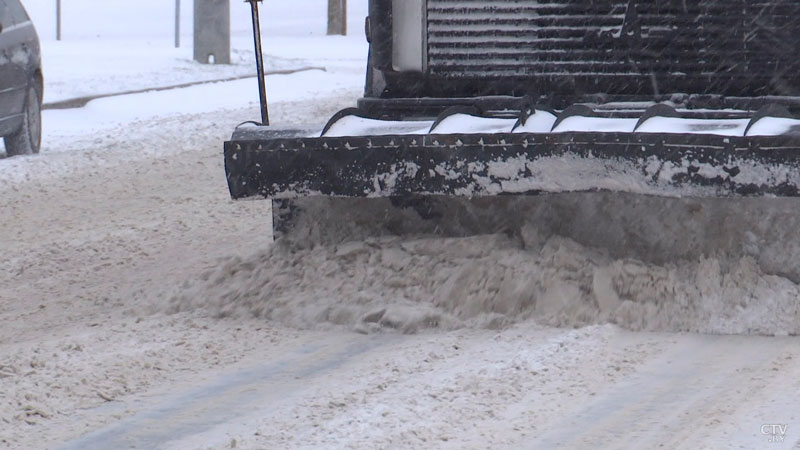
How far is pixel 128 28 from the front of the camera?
38.3m

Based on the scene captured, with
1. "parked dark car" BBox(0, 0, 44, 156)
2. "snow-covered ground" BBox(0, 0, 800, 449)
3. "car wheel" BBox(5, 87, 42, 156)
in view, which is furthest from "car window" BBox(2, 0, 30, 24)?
"snow-covered ground" BBox(0, 0, 800, 449)

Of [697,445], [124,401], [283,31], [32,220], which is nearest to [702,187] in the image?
[697,445]

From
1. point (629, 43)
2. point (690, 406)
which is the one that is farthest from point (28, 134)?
point (690, 406)

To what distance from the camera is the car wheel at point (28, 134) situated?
394 inches

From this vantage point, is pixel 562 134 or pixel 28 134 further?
pixel 28 134

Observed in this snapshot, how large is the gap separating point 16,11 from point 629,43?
6.66 m

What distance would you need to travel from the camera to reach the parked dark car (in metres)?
9.80

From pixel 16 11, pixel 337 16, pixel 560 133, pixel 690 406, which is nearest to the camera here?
pixel 690 406

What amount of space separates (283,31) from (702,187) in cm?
3421

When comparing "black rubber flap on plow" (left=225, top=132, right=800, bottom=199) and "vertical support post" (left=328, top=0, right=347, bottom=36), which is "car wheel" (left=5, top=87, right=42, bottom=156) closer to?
"black rubber flap on plow" (left=225, top=132, right=800, bottom=199)

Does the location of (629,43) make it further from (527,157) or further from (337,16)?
(337,16)

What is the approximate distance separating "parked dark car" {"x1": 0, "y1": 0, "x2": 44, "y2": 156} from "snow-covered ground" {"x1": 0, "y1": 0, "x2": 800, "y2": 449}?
3736mm

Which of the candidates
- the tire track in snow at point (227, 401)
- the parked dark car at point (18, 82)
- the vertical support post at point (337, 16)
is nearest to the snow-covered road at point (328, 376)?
the tire track in snow at point (227, 401)

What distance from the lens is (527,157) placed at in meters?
4.25
